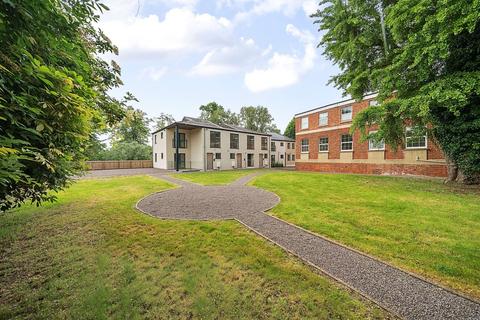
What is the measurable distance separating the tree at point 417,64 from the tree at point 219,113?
42309mm

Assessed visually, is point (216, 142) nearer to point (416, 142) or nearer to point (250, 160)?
point (250, 160)

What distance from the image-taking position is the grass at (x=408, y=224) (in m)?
3.77

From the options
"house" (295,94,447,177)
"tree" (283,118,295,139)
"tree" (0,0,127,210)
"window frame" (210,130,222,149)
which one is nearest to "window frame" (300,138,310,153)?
"house" (295,94,447,177)

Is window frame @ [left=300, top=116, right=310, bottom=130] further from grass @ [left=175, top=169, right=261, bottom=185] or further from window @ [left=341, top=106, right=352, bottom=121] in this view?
grass @ [left=175, top=169, right=261, bottom=185]

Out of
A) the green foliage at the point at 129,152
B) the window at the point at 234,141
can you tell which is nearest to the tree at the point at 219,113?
the green foliage at the point at 129,152

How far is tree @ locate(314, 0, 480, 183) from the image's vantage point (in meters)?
8.38

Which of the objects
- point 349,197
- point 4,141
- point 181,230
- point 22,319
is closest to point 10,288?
point 22,319

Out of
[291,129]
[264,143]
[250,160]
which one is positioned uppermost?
[291,129]

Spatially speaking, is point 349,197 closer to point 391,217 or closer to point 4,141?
point 391,217

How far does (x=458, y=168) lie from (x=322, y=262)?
1362cm

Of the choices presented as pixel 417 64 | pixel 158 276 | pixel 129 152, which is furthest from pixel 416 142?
pixel 129 152

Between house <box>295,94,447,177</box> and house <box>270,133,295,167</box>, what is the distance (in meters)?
13.5

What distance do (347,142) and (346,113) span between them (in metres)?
2.82

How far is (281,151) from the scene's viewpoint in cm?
4150
